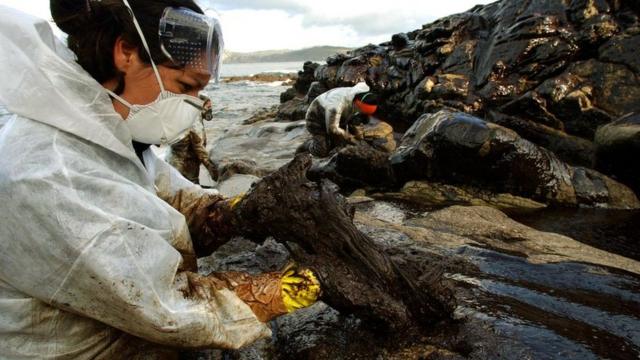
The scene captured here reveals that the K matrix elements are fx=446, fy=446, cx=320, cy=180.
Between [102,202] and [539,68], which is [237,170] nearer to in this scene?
[102,202]

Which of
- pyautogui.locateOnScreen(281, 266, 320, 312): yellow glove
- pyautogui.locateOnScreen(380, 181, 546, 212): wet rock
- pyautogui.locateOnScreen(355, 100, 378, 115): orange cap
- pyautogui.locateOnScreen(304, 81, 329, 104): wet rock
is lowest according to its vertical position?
pyautogui.locateOnScreen(380, 181, 546, 212): wet rock

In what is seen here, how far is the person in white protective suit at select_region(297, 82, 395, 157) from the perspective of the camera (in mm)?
10039

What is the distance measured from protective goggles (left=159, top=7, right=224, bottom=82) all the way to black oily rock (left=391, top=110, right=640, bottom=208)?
493 cm

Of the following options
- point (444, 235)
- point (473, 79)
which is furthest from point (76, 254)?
point (473, 79)

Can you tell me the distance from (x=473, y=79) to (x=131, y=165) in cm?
1149

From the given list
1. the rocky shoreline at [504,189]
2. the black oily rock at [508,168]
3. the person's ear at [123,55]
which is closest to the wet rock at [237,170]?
the rocky shoreline at [504,189]

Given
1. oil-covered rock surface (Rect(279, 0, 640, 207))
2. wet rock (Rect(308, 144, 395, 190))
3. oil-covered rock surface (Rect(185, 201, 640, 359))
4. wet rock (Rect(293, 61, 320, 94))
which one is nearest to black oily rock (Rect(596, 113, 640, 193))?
oil-covered rock surface (Rect(279, 0, 640, 207))

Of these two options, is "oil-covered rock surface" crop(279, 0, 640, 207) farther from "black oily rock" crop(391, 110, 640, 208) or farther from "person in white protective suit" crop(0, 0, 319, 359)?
"person in white protective suit" crop(0, 0, 319, 359)

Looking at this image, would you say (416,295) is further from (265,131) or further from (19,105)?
(265,131)

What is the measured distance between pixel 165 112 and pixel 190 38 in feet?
1.16

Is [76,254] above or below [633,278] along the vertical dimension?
above

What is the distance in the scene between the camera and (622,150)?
6164 mm

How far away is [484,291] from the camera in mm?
2834

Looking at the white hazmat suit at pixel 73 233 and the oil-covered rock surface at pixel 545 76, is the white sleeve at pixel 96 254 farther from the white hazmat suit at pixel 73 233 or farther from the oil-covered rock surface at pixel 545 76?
the oil-covered rock surface at pixel 545 76
